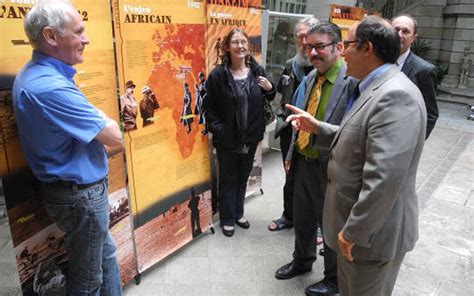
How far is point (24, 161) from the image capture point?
181 cm

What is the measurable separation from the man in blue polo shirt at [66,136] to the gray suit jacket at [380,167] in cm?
108

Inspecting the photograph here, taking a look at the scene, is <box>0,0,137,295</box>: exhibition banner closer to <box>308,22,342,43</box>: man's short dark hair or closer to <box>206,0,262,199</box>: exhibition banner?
<box>206,0,262,199</box>: exhibition banner

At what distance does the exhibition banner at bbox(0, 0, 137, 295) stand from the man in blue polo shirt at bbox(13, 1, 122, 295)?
3.7 inches

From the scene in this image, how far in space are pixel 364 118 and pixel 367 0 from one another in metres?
12.9

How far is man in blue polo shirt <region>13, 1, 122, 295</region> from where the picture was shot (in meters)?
1.56

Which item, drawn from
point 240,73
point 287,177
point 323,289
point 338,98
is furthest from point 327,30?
point 323,289

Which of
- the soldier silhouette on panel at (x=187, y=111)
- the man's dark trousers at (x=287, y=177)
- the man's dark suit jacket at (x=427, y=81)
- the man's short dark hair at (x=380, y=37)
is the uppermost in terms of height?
the man's short dark hair at (x=380, y=37)

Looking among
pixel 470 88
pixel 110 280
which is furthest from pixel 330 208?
pixel 470 88

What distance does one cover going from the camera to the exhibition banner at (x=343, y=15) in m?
4.89

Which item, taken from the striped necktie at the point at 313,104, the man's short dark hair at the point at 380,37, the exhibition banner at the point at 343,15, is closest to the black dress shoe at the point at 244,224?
the striped necktie at the point at 313,104

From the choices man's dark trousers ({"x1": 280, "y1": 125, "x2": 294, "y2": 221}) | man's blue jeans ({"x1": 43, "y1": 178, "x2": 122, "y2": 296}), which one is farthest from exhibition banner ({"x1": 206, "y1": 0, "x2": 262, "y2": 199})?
man's blue jeans ({"x1": 43, "y1": 178, "x2": 122, "y2": 296})

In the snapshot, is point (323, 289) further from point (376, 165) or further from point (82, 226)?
point (82, 226)

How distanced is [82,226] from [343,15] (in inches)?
179

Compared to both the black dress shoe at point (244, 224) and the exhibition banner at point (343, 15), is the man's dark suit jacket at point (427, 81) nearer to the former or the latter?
the black dress shoe at point (244, 224)
